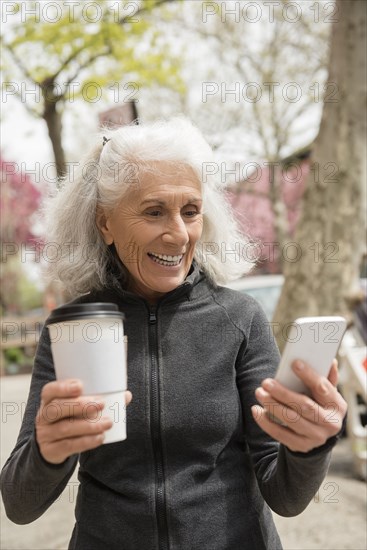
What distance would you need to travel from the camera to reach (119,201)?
189 centimetres

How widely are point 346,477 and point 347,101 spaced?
3.32 meters

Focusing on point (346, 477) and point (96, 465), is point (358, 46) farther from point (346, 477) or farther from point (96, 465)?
point (96, 465)

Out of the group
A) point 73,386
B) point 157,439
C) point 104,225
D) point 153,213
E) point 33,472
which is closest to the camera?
point 73,386

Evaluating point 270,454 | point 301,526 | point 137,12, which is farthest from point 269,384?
point 137,12

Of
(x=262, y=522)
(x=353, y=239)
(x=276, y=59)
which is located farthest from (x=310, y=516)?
(x=276, y=59)

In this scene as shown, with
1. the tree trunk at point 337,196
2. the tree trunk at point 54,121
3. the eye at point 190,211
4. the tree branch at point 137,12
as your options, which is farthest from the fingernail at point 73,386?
the tree branch at point 137,12

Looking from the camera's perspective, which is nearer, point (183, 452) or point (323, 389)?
point (323, 389)

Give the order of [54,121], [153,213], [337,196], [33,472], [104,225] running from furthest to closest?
[54,121], [337,196], [104,225], [153,213], [33,472]

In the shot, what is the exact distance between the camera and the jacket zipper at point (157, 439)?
1655 mm

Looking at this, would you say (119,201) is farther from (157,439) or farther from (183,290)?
(157,439)

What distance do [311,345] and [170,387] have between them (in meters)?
0.58

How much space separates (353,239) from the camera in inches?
235

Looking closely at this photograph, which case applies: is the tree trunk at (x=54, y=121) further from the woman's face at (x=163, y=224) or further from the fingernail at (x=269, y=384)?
the fingernail at (x=269, y=384)

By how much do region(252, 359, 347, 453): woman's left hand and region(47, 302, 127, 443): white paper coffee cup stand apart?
0.31 m
